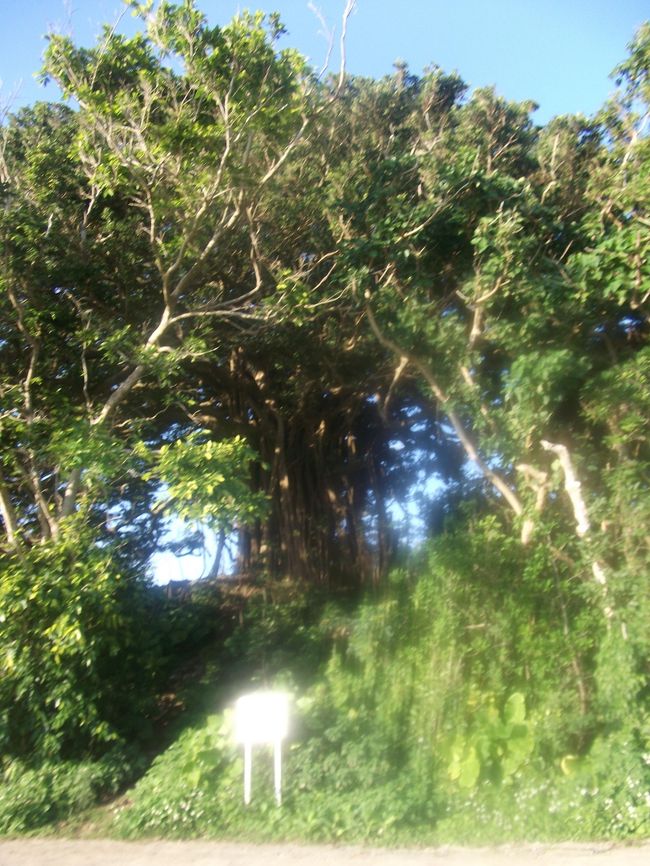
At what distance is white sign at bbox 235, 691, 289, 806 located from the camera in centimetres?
757

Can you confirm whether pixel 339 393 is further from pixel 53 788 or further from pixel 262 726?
pixel 53 788

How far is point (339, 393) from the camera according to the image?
44.9ft

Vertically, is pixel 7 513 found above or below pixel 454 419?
below

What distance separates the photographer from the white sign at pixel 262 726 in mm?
7570

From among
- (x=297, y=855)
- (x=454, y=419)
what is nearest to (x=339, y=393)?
(x=454, y=419)

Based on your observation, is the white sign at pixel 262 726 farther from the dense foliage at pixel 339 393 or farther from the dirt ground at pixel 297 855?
the dirt ground at pixel 297 855

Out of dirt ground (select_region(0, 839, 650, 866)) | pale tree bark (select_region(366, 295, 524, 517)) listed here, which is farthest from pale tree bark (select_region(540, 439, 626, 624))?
dirt ground (select_region(0, 839, 650, 866))

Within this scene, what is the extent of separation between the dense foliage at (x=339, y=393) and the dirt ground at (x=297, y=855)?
1.11 ft

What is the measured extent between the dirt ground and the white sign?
26.3 inches

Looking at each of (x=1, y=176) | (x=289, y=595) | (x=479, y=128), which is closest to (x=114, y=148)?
(x=1, y=176)

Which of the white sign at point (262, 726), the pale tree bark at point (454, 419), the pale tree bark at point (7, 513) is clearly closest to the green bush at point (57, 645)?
the pale tree bark at point (7, 513)

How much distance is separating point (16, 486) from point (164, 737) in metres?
3.52

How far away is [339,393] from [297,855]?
319 inches

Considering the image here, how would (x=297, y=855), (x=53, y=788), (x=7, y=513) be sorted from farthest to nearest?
(x=7, y=513) → (x=53, y=788) → (x=297, y=855)
